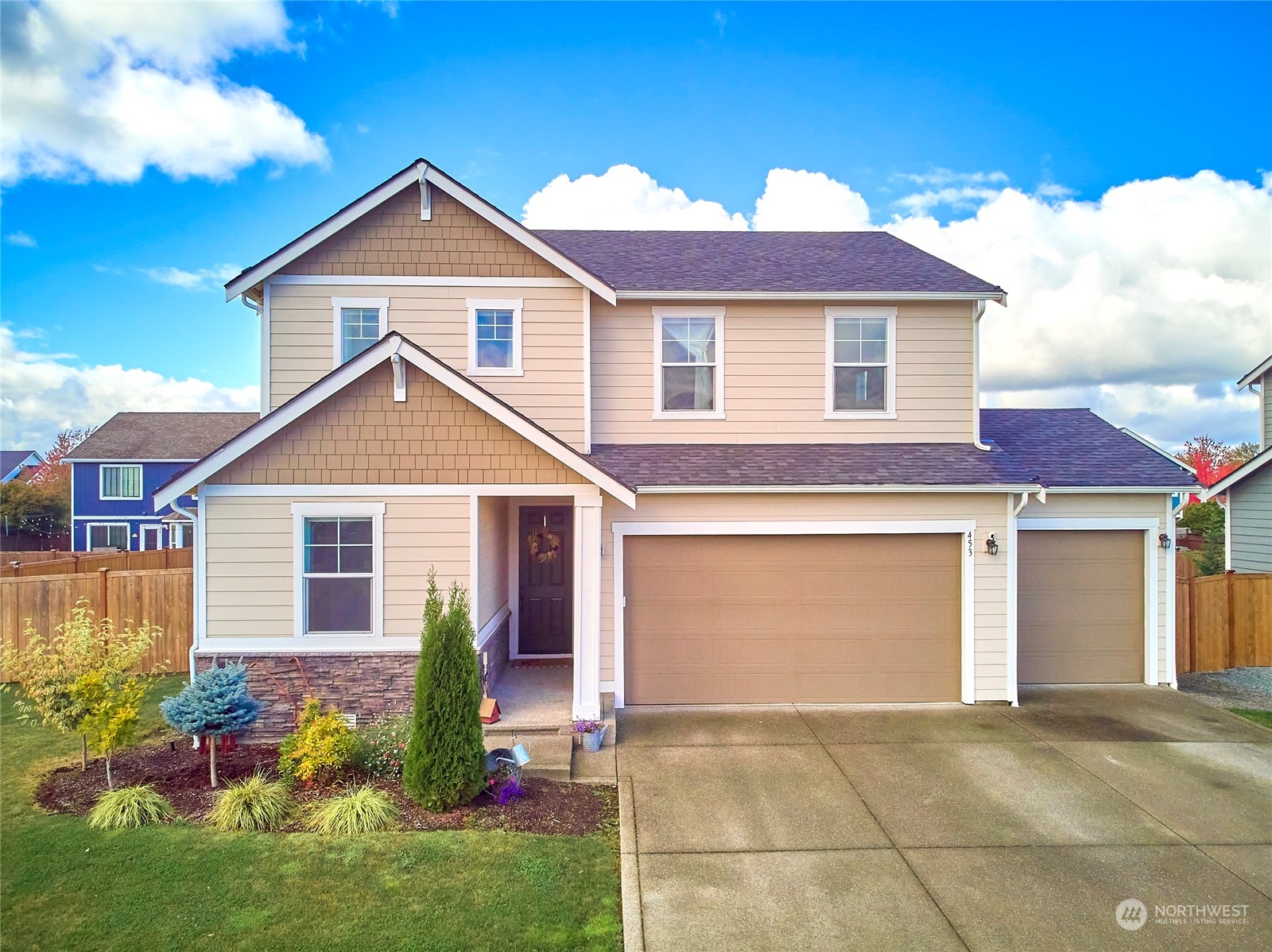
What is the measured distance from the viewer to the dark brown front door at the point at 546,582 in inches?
411

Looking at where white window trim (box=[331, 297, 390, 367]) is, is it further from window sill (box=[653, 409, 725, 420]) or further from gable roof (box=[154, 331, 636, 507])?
window sill (box=[653, 409, 725, 420])

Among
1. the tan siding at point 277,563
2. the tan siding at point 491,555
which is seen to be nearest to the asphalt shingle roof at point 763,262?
the tan siding at point 491,555

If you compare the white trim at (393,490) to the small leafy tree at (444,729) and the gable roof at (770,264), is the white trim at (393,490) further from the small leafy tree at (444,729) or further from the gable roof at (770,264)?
the gable roof at (770,264)

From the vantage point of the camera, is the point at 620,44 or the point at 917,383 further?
the point at 620,44

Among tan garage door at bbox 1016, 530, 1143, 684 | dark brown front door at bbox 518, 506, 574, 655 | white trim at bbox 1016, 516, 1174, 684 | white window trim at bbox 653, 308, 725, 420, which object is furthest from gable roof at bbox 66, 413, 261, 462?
white trim at bbox 1016, 516, 1174, 684

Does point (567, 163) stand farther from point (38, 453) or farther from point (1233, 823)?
point (38, 453)

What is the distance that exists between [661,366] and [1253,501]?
47.4 feet

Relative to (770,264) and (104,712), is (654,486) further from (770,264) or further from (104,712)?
(104,712)

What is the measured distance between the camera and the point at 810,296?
32.3ft

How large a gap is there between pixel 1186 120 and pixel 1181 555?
1055 cm

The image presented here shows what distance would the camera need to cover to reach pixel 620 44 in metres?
12.6

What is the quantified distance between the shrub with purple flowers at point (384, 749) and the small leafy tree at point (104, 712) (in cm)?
208

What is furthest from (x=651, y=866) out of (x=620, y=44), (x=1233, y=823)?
(x=620, y=44)

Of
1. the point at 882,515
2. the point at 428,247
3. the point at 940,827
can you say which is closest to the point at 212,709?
the point at 428,247
